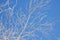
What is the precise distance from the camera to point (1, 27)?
5.52 meters

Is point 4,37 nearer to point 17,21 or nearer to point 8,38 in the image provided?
point 8,38

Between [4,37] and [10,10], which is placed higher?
[10,10]

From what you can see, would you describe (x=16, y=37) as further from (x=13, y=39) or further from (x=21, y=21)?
(x=21, y=21)

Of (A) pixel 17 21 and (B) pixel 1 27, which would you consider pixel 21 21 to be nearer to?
(A) pixel 17 21

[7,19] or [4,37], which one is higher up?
[7,19]

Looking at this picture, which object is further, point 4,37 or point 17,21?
point 17,21

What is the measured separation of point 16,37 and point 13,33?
112mm

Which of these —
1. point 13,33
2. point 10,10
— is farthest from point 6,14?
point 13,33

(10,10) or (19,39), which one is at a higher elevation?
(10,10)

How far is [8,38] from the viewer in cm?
538

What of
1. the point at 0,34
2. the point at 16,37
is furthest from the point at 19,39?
the point at 0,34

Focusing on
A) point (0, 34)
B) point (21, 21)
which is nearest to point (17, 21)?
point (21, 21)

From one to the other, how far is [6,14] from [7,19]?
0.48 ft

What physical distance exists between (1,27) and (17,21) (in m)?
0.43
